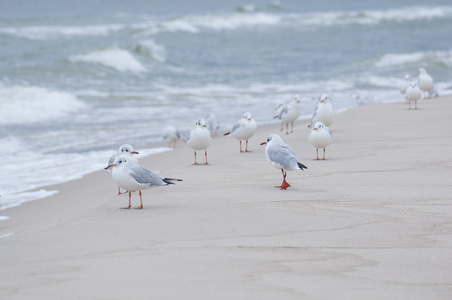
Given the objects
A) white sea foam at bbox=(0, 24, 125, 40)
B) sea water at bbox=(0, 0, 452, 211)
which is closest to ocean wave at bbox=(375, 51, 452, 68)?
sea water at bbox=(0, 0, 452, 211)

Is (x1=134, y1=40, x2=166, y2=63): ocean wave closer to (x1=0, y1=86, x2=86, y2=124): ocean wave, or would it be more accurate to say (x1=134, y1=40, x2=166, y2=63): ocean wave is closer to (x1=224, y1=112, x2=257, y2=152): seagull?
(x1=0, y1=86, x2=86, y2=124): ocean wave

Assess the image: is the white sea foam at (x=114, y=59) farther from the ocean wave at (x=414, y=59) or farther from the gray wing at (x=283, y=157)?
the gray wing at (x=283, y=157)

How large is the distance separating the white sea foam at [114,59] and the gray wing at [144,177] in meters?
19.6

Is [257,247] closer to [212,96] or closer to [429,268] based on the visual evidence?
[429,268]

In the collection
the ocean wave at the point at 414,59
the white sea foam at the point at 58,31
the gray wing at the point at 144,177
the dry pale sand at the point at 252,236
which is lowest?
the dry pale sand at the point at 252,236

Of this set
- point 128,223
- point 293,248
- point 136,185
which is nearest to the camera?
point 293,248

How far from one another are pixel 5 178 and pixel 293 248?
19.0 ft

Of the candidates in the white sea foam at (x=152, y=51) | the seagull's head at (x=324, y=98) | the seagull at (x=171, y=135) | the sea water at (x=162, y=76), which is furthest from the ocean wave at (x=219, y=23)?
the seagull's head at (x=324, y=98)

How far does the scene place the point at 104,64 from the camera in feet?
85.5

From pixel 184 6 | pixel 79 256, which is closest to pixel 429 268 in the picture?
pixel 79 256

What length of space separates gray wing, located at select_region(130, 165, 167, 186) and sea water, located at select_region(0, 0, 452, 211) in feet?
7.35

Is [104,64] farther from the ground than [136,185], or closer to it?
farther from the ground

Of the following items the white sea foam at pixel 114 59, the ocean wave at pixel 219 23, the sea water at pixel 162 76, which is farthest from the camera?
the ocean wave at pixel 219 23

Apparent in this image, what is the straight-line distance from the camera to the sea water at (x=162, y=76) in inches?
470
